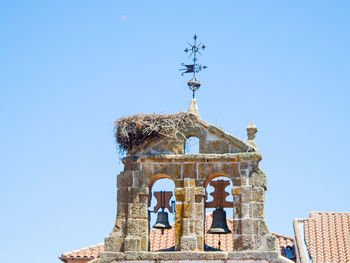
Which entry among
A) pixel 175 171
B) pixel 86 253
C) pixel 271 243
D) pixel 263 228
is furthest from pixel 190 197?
pixel 86 253

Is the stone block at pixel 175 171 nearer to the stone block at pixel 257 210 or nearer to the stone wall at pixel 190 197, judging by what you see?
the stone wall at pixel 190 197

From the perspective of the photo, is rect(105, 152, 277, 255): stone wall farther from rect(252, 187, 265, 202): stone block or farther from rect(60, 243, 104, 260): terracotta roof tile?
rect(60, 243, 104, 260): terracotta roof tile

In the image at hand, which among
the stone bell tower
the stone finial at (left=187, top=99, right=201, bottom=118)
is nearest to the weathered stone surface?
the stone bell tower

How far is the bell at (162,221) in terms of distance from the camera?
18.4 metres

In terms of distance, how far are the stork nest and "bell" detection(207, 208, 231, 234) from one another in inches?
65.0

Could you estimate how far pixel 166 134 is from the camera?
18281 mm

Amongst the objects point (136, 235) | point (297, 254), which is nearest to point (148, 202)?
point (136, 235)

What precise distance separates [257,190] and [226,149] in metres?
1.07

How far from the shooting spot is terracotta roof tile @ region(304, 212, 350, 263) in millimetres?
21016

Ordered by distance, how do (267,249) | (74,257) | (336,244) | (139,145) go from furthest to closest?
(74,257), (336,244), (139,145), (267,249)

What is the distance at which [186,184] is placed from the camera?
1795 cm

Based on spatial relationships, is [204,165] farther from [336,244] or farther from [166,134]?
[336,244]

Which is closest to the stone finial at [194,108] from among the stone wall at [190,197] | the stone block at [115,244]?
the stone wall at [190,197]

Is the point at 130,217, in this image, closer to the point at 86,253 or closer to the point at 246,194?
the point at 246,194
